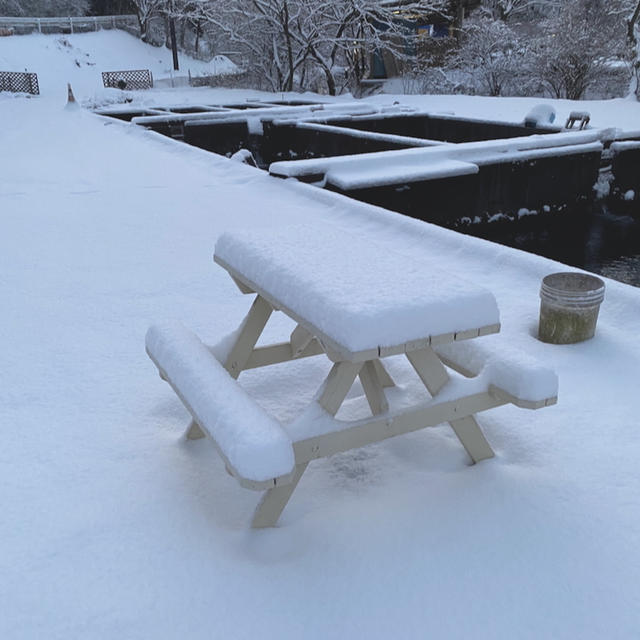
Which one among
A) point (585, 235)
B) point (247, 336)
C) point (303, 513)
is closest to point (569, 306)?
point (247, 336)

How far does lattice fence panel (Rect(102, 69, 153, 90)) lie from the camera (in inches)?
1149

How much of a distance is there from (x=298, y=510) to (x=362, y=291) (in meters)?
0.76

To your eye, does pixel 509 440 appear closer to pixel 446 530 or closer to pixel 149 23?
pixel 446 530

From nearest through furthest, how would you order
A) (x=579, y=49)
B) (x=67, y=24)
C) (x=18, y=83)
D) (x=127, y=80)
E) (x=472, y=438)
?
(x=472, y=438) < (x=579, y=49) < (x=18, y=83) < (x=127, y=80) < (x=67, y=24)

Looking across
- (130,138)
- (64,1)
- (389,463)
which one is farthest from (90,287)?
(64,1)

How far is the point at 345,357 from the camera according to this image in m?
1.76

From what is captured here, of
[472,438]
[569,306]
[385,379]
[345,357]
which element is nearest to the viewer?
[345,357]

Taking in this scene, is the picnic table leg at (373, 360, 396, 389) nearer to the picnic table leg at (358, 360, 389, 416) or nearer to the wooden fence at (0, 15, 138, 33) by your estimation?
the picnic table leg at (358, 360, 389, 416)

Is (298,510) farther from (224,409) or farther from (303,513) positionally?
(224,409)

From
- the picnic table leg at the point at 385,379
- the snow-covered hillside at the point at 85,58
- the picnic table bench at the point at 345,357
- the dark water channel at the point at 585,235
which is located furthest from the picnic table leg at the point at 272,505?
the snow-covered hillside at the point at 85,58

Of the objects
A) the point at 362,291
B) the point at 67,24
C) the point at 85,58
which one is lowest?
the point at 362,291

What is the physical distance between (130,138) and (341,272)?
10885 millimetres

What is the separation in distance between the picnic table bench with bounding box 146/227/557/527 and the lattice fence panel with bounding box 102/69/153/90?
95.5 feet

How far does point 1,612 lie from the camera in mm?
1744
